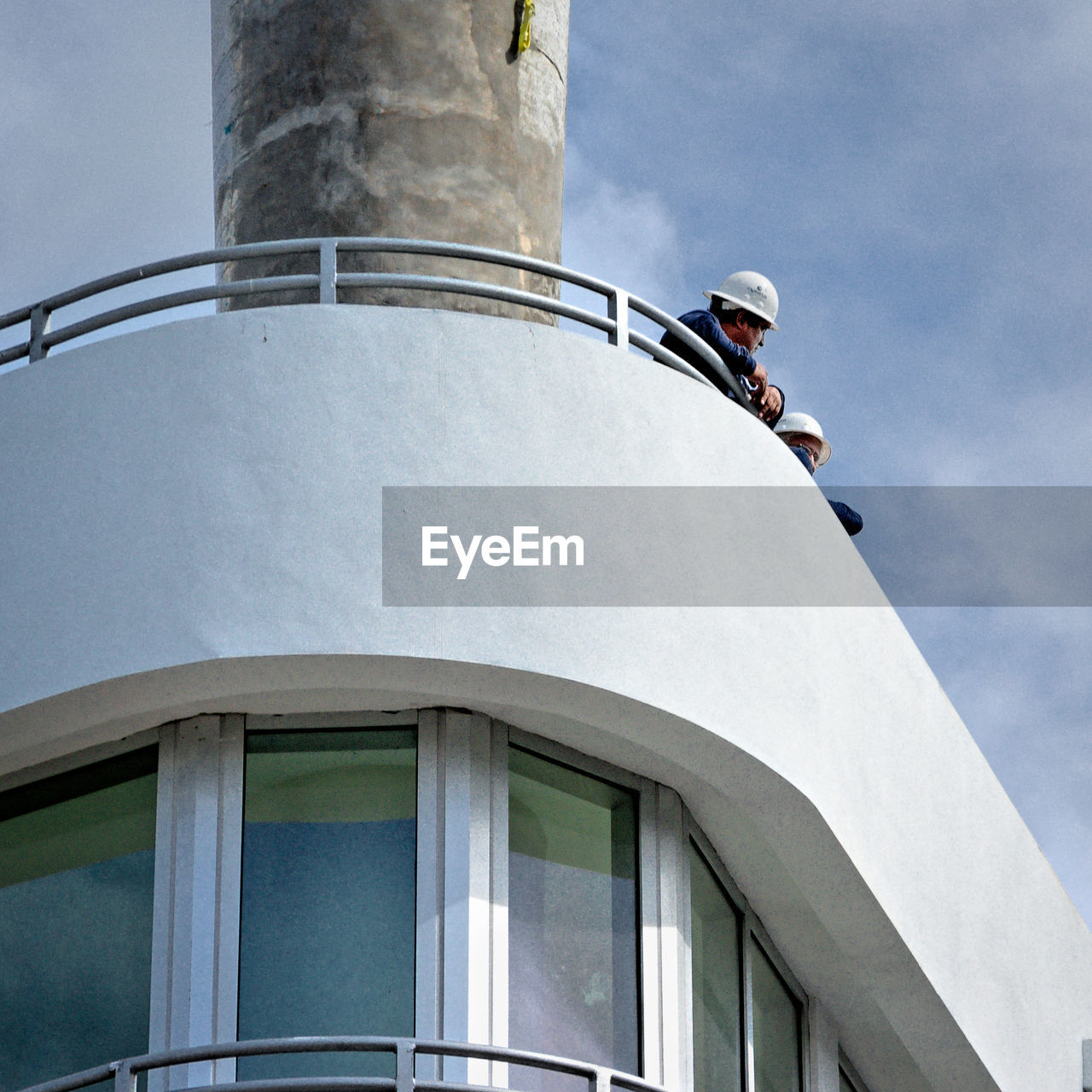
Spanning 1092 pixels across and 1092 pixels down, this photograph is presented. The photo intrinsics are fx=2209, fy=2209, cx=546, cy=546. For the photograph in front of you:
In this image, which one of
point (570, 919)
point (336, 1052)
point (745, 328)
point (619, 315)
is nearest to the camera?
point (336, 1052)

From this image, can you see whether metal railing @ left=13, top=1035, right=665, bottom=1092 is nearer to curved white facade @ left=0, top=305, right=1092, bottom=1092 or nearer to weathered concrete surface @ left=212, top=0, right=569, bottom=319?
curved white facade @ left=0, top=305, right=1092, bottom=1092

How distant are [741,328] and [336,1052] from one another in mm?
5085

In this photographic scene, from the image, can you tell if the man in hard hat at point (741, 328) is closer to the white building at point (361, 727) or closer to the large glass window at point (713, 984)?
the white building at point (361, 727)

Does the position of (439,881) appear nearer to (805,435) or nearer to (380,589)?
(380,589)

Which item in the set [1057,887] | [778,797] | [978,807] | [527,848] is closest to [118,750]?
[527,848]

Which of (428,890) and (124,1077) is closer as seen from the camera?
(124,1077)

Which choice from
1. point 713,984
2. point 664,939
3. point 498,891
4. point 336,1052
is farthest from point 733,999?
point 336,1052

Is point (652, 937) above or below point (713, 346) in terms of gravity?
below

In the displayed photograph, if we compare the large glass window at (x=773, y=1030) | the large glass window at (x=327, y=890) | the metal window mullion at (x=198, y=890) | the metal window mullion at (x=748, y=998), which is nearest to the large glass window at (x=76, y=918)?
the metal window mullion at (x=198, y=890)

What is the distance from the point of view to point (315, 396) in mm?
9305

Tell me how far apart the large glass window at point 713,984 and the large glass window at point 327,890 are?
157cm

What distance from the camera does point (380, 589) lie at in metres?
9.02

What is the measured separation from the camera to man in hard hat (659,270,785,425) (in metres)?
11.2

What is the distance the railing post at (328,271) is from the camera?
970cm
